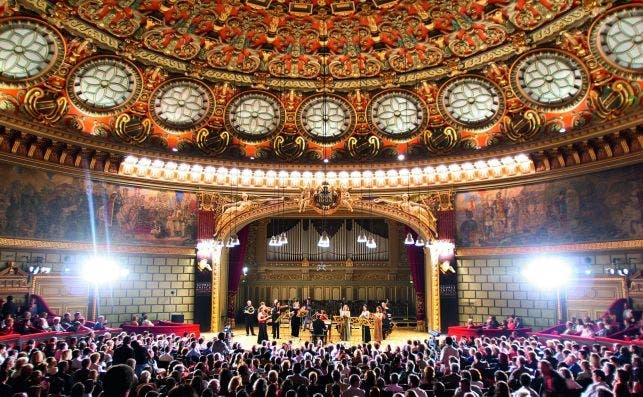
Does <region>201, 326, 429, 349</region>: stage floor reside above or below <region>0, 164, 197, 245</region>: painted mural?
below

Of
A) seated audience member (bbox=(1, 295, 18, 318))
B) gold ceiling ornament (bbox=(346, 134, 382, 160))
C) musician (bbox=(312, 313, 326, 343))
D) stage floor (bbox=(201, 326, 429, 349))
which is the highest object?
gold ceiling ornament (bbox=(346, 134, 382, 160))

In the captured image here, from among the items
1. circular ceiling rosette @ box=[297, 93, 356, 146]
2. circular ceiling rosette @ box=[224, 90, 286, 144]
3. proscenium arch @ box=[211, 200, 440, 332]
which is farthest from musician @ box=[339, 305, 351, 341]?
circular ceiling rosette @ box=[224, 90, 286, 144]

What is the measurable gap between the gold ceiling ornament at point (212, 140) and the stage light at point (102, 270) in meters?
6.59

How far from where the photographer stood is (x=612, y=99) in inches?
691

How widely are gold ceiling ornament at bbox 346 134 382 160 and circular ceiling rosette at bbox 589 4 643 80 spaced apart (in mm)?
9896

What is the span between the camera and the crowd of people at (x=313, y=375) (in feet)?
20.0

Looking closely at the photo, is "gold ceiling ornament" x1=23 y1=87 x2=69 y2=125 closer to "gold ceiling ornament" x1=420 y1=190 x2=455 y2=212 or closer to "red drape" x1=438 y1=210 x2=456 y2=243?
"gold ceiling ornament" x1=420 y1=190 x2=455 y2=212

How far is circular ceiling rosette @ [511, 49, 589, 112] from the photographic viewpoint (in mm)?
18312

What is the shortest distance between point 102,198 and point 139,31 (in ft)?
23.2

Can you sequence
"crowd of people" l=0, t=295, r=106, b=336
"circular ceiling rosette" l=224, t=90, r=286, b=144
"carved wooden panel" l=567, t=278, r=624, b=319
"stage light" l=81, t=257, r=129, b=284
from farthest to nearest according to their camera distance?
"circular ceiling rosette" l=224, t=90, r=286, b=144 → "stage light" l=81, t=257, r=129, b=284 → "carved wooden panel" l=567, t=278, r=624, b=319 → "crowd of people" l=0, t=295, r=106, b=336

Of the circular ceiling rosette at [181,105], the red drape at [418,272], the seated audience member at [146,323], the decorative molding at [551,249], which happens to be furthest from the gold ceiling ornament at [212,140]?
the decorative molding at [551,249]

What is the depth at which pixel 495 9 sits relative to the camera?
17.3m

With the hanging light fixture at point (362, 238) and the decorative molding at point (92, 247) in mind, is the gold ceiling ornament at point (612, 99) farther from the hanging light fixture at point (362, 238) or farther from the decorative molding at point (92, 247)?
the decorative molding at point (92, 247)

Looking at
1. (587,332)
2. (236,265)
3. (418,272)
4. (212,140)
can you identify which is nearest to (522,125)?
(418,272)
